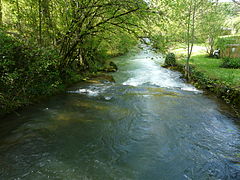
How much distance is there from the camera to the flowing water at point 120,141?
394 cm

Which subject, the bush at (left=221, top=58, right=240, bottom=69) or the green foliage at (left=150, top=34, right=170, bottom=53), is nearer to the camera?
the green foliage at (left=150, top=34, right=170, bottom=53)

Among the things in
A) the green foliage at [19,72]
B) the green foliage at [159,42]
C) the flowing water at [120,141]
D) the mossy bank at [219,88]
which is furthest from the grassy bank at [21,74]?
the mossy bank at [219,88]

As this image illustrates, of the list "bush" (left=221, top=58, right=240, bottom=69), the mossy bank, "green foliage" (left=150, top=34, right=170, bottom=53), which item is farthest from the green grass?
"green foliage" (left=150, top=34, right=170, bottom=53)

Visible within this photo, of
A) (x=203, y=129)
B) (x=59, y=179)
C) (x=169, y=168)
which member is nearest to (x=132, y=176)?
(x=169, y=168)

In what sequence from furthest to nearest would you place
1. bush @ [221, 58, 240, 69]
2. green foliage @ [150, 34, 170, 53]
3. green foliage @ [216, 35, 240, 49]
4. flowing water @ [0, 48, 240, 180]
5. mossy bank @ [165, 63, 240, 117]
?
Answer: green foliage @ [216, 35, 240, 49]
bush @ [221, 58, 240, 69]
mossy bank @ [165, 63, 240, 117]
green foliage @ [150, 34, 170, 53]
flowing water @ [0, 48, 240, 180]

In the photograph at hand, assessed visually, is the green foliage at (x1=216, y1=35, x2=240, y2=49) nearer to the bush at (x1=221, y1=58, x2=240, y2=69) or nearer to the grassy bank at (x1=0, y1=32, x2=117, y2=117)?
the bush at (x1=221, y1=58, x2=240, y2=69)

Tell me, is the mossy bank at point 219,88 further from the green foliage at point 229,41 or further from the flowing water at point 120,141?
the green foliage at point 229,41

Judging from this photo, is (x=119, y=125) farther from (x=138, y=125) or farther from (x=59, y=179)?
(x=59, y=179)

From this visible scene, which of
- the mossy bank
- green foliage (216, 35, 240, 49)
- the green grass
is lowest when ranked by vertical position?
the mossy bank

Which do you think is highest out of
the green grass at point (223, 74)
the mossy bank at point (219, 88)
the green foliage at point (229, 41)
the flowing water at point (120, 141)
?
the green foliage at point (229, 41)

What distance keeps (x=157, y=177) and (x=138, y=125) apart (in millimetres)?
2446

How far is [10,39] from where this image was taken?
5.76 meters

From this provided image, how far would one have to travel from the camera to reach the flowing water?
12.9 feet

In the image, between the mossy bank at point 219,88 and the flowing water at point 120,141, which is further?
the mossy bank at point 219,88
